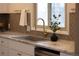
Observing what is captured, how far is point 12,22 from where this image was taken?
12.7 ft

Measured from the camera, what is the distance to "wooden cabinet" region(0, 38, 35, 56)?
2592 millimetres

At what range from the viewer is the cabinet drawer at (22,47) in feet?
8.34

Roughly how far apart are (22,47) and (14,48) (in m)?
0.30

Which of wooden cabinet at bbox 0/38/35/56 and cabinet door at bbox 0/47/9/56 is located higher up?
wooden cabinet at bbox 0/38/35/56

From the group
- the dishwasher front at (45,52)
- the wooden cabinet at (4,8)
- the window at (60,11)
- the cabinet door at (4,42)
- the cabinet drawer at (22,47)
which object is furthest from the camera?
the wooden cabinet at (4,8)

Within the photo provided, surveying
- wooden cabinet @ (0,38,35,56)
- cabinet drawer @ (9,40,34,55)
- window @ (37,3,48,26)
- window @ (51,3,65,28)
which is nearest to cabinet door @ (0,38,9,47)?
wooden cabinet @ (0,38,35,56)

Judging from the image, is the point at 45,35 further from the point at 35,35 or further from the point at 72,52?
the point at 72,52

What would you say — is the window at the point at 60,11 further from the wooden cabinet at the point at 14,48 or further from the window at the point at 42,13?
the wooden cabinet at the point at 14,48

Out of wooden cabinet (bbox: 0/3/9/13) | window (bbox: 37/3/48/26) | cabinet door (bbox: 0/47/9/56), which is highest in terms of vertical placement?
wooden cabinet (bbox: 0/3/9/13)

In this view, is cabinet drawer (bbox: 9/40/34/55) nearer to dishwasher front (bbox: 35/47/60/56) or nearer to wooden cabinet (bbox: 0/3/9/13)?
dishwasher front (bbox: 35/47/60/56)

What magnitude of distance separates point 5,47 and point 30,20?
2.19ft

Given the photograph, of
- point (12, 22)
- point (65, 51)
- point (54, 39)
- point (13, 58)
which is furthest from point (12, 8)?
point (13, 58)

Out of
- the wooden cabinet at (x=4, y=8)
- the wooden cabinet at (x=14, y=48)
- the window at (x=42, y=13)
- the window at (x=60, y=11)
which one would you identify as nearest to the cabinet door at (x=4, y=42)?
the wooden cabinet at (x=14, y=48)

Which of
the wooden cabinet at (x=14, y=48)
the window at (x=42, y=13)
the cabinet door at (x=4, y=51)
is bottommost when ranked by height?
the cabinet door at (x=4, y=51)
